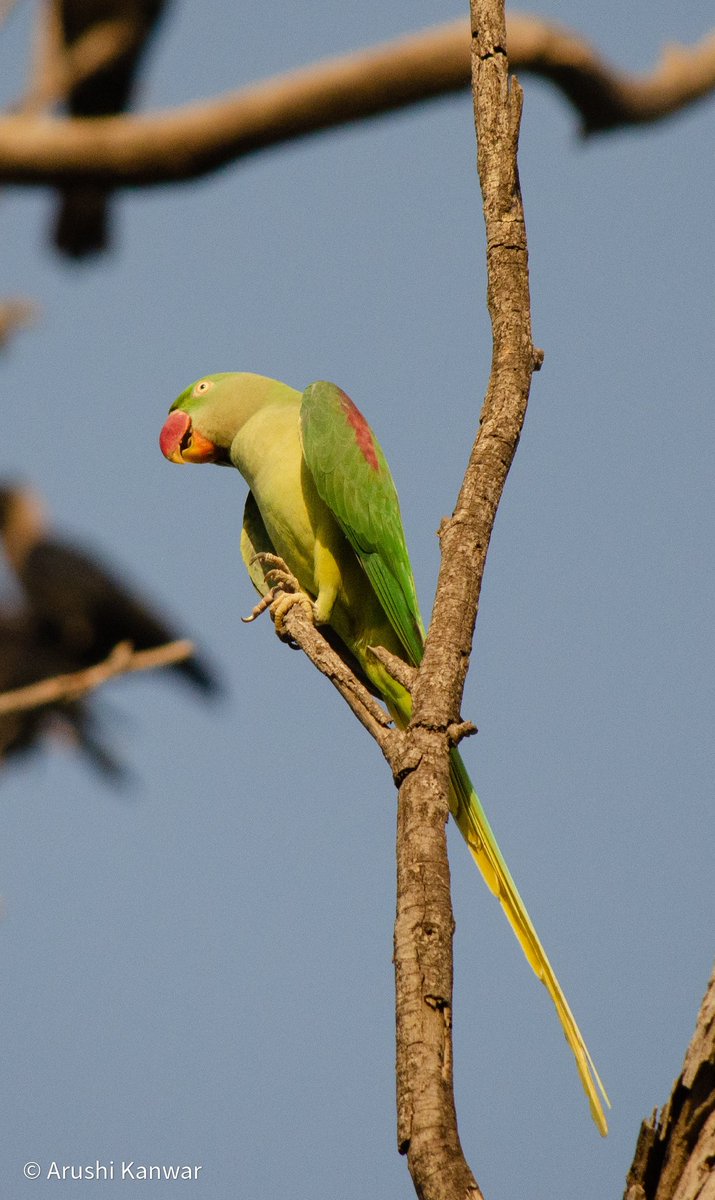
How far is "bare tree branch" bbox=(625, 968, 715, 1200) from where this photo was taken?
1510mm

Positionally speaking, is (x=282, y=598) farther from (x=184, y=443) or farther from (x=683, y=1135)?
(x=683, y=1135)

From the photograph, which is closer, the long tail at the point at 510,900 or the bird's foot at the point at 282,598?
the long tail at the point at 510,900

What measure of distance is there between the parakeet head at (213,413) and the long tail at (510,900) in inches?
66.8

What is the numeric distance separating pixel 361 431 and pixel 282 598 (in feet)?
2.10

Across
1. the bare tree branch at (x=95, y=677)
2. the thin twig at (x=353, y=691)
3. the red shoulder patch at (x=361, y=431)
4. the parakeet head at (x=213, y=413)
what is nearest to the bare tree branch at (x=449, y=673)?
the thin twig at (x=353, y=691)

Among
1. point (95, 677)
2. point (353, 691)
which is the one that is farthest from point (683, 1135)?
point (95, 677)

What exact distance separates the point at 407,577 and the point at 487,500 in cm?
134

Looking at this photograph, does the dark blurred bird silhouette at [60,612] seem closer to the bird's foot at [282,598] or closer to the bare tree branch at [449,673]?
the bird's foot at [282,598]

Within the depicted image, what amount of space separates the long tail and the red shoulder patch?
1.11m

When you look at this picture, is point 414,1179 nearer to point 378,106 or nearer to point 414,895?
point 414,895

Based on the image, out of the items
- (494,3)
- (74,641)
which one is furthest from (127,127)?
(74,641)

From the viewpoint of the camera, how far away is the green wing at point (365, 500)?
3.43 metres

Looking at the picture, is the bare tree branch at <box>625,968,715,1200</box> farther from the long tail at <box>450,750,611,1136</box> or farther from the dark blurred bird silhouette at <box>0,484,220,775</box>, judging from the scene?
the dark blurred bird silhouette at <box>0,484,220,775</box>

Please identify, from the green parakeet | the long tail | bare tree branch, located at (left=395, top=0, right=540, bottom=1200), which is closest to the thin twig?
bare tree branch, located at (left=395, top=0, right=540, bottom=1200)
